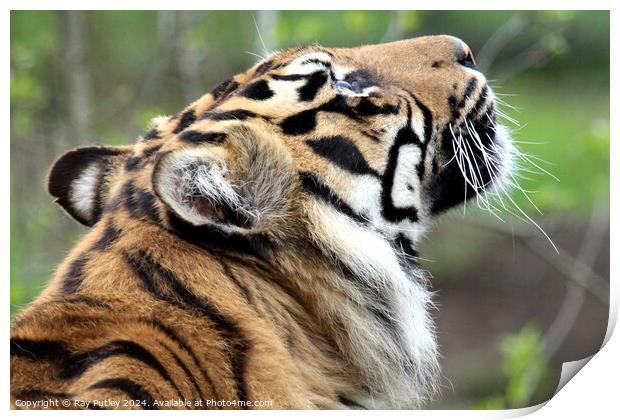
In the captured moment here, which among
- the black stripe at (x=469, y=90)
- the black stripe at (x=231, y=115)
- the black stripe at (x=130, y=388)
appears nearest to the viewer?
the black stripe at (x=130, y=388)

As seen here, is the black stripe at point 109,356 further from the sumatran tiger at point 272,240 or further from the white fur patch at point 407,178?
the white fur patch at point 407,178

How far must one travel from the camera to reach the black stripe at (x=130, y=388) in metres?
1.49

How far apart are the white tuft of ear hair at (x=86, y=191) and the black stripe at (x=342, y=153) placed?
0.57 metres

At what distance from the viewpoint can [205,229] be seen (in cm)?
167

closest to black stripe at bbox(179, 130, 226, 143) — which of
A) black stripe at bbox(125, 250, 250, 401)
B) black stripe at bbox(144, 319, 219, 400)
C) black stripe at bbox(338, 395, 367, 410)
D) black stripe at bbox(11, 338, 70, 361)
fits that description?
black stripe at bbox(125, 250, 250, 401)

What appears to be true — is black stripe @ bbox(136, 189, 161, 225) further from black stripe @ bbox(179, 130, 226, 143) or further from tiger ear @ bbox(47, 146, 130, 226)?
tiger ear @ bbox(47, 146, 130, 226)

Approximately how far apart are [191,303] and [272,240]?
0.70ft

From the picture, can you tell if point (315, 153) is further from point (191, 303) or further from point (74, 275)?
point (74, 275)

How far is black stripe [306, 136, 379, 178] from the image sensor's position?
5.89 feet

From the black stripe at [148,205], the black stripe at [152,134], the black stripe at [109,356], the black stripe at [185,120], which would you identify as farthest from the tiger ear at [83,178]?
the black stripe at [109,356]

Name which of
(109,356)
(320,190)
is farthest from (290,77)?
(109,356)

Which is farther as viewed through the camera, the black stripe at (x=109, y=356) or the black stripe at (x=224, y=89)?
the black stripe at (x=224, y=89)
